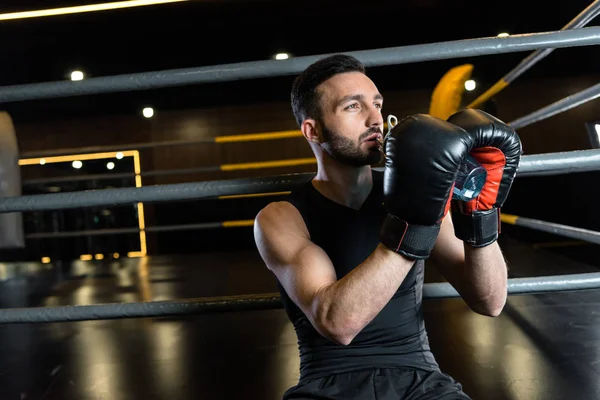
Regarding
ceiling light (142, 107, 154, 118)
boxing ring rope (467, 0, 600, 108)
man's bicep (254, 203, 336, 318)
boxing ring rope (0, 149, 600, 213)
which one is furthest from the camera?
ceiling light (142, 107, 154, 118)

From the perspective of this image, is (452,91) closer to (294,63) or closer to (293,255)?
(294,63)

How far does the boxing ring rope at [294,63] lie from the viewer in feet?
3.72

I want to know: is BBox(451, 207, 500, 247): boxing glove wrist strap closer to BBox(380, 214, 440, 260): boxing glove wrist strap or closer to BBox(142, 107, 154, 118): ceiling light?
BBox(380, 214, 440, 260): boxing glove wrist strap

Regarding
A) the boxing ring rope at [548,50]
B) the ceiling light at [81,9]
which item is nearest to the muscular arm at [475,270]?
the boxing ring rope at [548,50]

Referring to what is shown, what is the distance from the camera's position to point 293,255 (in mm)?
980

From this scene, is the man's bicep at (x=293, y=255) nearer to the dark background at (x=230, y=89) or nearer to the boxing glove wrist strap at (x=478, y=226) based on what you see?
the boxing glove wrist strap at (x=478, y=226)

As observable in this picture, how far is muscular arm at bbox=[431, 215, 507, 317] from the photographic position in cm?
98

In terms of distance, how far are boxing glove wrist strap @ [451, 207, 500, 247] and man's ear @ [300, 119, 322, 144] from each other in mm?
370

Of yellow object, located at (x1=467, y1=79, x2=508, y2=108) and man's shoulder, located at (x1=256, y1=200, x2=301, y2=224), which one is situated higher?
yellow object, located at (x1=467, y1=79, x2=508, y2=108)

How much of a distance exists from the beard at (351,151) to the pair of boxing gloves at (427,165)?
0.59 feet

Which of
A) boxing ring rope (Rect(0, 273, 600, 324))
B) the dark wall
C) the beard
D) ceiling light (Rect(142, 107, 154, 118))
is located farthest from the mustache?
ceiling light (Rect(142, 107, 154, 118))

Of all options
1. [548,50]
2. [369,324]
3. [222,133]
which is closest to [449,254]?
[369,324]

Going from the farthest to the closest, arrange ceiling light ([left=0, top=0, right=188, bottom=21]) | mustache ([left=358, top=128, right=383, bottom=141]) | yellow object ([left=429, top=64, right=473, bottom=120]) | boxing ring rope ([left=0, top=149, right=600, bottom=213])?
Answer: ceiling light ([left=0, top=0, right=188, bottom=21]) < yellow object ([left=429, top=64, right=473, bottom=120]) < boxing ring rope ([left=0, top=149, right=600, bottom=213]) < mustache ([left=358, top=128, right=383, bottom=141])

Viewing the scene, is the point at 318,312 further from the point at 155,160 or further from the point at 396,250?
the point at 155,160
